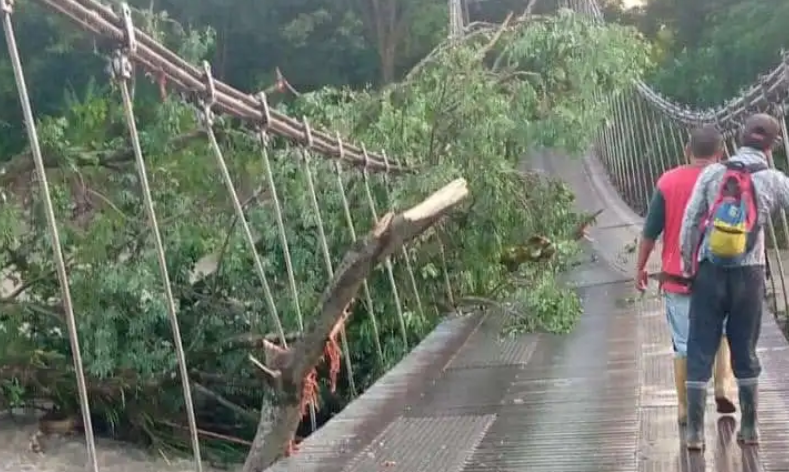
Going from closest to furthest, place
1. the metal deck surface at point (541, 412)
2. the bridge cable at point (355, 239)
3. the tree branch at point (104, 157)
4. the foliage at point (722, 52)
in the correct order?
the metal deck surface at point (541, 412), the bridge cable at point (355, 239), the tree branch at point (104, 157), the foliage at point (722, 52)

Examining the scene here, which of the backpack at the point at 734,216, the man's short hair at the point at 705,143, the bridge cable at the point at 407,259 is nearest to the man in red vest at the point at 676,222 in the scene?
the man's short hair at the point at 705,143

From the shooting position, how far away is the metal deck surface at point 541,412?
424cm

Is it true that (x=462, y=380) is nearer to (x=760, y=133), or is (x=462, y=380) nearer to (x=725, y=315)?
(x=725, y=315)

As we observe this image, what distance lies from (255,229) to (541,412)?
360 centimetres

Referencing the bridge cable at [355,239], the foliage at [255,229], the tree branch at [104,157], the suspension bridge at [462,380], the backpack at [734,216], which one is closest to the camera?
the backpack at [734,216]

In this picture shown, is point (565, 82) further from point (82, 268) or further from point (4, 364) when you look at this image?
point (4, 364)

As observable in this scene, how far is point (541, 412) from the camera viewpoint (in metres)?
5.23

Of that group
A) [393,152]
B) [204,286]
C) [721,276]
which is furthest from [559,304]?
[721,276]

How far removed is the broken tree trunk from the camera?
4.31 metres

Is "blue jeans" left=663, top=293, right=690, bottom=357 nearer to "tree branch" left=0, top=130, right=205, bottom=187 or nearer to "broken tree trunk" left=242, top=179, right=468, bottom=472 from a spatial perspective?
"broken tree trunk" left=242, top=179, right=468, bottom=472

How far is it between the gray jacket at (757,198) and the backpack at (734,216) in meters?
0.02

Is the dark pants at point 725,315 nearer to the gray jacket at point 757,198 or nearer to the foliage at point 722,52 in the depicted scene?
the gray jacket at point 757,198

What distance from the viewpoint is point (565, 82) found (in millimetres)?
9445

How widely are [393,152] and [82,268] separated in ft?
7.73
